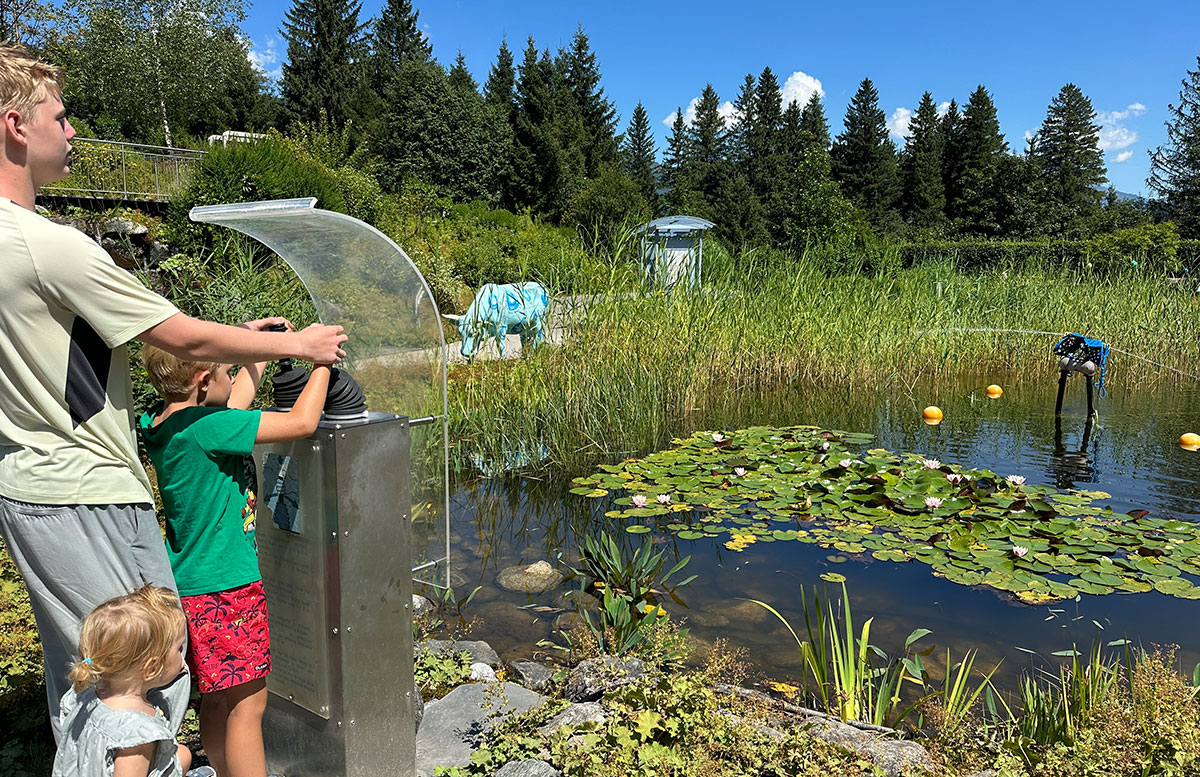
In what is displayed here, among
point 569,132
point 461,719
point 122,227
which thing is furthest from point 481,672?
point 569,132

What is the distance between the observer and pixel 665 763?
194 centimetres

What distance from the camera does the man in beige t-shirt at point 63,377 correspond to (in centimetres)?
136

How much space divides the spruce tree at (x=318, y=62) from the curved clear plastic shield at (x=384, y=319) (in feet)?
125

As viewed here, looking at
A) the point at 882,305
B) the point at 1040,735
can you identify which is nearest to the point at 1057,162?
the point at 882,305

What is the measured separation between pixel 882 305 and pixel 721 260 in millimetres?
1985

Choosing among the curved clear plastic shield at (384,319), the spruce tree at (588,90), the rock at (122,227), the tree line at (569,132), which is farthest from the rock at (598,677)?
the spruce tree at (588,90)

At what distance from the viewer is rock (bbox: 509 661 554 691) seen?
2730mm

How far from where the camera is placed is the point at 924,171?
37.5 m

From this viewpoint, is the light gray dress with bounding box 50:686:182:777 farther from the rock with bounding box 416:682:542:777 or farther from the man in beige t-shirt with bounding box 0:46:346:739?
the rock with bounding box 416:682:542:777

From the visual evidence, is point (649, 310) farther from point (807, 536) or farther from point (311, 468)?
point (311, 468)

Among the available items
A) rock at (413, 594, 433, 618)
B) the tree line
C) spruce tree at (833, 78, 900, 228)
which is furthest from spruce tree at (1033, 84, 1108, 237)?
rock at (413, 594, 433, 618)

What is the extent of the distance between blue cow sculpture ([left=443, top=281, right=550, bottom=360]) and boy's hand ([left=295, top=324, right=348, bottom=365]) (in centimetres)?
394

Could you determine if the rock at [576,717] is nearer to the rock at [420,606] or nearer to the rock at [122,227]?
the rock at [420,606]

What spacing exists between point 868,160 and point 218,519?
41550 mm
